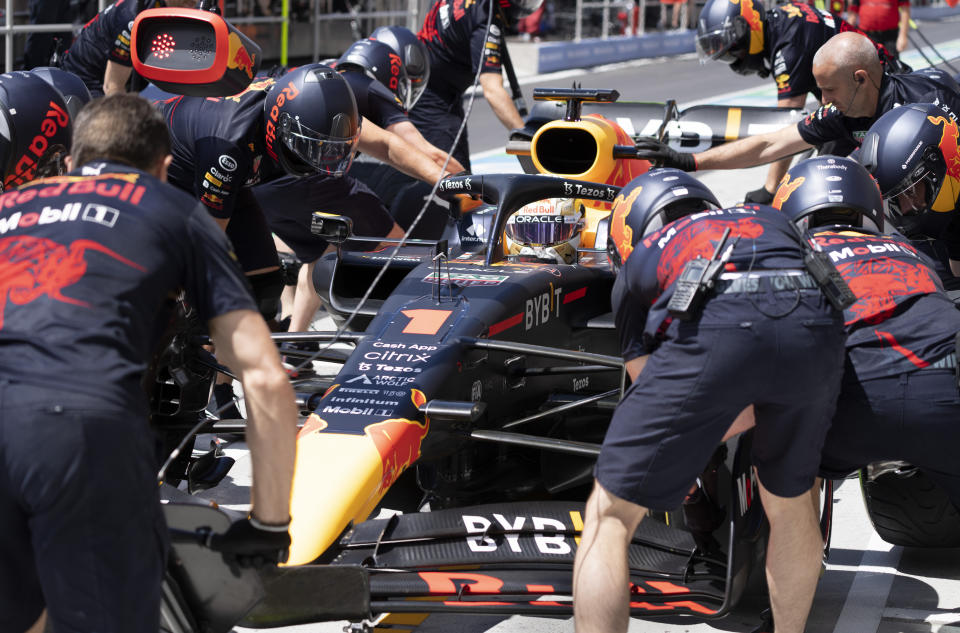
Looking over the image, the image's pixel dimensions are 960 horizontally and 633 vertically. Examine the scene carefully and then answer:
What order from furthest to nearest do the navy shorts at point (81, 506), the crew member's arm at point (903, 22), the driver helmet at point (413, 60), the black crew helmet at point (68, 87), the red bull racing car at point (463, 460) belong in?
the crew member's arm at point (903, 22), the driver helmet at point (413, 60), the black crew helmet at point (68, 87), the red bull racing car at point (463, 460), the navy shorts at point (81, 506)

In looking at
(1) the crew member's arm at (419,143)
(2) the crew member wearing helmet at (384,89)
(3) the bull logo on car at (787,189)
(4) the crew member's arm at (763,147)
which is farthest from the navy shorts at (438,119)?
(3) the bull logo on car at (787,189)

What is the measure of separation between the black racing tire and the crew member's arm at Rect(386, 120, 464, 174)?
2.57 metres

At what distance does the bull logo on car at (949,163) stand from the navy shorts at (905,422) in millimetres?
1653

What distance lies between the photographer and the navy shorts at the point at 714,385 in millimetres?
3068

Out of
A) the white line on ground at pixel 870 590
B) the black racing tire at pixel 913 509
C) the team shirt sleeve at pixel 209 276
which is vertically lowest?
the white line on ground at pixel 870 590

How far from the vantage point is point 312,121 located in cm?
504

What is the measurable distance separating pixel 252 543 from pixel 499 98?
5.55 metres

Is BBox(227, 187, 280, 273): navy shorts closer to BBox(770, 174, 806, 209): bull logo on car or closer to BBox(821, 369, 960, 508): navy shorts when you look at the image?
BBox(770, 174, 806, 209): bull logo on car

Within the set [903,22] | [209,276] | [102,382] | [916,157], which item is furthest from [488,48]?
[903,22]

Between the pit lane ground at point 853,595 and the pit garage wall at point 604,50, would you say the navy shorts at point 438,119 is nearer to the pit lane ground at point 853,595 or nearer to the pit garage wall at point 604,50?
the pit lane ground at point 853,595

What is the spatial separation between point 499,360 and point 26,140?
1939 mm

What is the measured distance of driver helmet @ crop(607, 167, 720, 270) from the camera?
365 centimetres

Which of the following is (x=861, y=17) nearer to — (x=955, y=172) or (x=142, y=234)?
(x=955, y=172)

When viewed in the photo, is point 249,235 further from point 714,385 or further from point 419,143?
point 714,385
